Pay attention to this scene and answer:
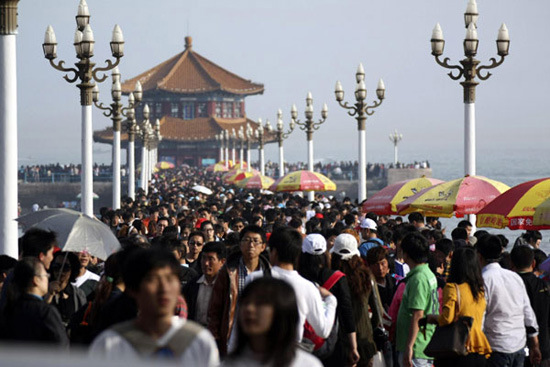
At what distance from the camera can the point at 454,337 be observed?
22.5 feet

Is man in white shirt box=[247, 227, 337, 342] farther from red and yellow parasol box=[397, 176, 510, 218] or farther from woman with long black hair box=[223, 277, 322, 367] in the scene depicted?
red and yellow parasol box=[397, 176, 510, 218]

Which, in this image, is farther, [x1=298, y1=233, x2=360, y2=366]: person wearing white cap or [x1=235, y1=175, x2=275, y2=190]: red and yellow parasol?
[x1=235, y1=175, x2=275, y2=190]: red and yellow parasol

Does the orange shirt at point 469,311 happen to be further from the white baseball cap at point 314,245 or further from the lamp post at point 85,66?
the lamp post at point 85,66

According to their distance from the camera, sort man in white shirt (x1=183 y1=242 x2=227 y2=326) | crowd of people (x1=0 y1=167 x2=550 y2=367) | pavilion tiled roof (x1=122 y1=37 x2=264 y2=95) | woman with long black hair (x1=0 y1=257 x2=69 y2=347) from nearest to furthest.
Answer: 1. crowd of people (x1=0 y1=167 x2=550 y2=367)
2. woman with long black hair (x1=0 y1=257 x2=69 y2=347)
3. man in white shirt (x1=183 y1=242 x2=227 y2=326)
4. pavilion tiled roof (x1=122 y1=37 x2=264 y2=95)

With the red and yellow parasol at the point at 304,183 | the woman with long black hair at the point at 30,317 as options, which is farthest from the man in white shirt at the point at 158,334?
the red and yellow parasol at the point at 304,183

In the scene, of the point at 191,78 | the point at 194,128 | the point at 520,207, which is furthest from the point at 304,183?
the point at 191,78

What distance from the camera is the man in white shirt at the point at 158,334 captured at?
12.2 ft

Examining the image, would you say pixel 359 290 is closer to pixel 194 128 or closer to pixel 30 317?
pixel 30 317

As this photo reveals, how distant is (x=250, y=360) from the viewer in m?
3.48

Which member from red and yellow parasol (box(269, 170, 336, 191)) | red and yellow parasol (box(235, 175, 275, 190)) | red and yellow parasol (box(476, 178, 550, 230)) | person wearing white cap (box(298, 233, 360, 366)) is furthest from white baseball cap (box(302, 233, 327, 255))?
red and yellow parasol (box(235, 175, 275, 190))

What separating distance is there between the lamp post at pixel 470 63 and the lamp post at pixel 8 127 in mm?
8164

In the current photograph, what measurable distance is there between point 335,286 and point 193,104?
10152 centimetres

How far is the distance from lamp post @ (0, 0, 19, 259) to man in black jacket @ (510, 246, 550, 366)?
5.12 meters

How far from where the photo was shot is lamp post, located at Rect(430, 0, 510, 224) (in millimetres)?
16484
